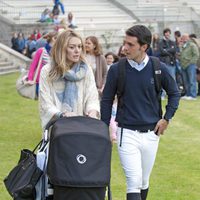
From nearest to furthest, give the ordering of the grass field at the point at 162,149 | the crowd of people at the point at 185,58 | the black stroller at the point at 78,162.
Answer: the black stroller at the point at 78,162 → the grass field at the point at 162,149 → the crowd of people at the point at 185,58

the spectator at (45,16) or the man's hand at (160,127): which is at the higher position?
the man's hand at (160,127)

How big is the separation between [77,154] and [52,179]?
282mm

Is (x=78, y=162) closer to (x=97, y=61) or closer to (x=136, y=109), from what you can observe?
(x=136, y=109)

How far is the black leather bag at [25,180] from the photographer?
18.7 feet

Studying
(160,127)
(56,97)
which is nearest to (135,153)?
(160,127)

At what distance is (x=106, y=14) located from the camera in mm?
37625

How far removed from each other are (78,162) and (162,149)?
6.11 m

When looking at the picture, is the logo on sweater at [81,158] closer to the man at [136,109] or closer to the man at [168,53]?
the man at [136,109]

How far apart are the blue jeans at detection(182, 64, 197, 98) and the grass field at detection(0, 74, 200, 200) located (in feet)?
3.28

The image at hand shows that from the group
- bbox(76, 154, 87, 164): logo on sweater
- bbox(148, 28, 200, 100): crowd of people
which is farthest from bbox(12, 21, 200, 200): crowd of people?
bbox(148, 28, 200, 100): crowd of people

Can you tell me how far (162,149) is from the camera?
11375 mm

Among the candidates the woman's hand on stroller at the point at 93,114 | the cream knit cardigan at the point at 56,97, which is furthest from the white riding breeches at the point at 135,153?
the cream knit cardigan at the point at 56,97

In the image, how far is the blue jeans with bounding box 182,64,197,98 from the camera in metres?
18.5

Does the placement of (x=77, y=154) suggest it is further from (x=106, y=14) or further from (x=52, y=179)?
(x=106, y=14)
